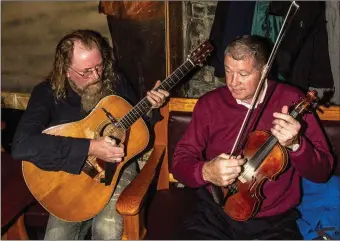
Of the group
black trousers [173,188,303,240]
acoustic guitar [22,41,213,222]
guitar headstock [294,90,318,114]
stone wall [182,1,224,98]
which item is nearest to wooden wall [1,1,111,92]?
stone wall [182,1,224,98]

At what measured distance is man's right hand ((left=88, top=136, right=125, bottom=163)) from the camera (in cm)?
231

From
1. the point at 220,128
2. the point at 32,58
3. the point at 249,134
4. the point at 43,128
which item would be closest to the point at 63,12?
the point at 32,58

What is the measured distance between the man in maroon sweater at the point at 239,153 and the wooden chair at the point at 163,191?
175 mm

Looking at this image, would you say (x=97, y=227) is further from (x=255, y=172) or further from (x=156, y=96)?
Answer: (x=255, y=172)

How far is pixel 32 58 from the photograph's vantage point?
12.9 ft

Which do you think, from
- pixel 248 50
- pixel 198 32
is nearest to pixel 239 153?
pixel 248 50

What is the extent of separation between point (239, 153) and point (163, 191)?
73cm

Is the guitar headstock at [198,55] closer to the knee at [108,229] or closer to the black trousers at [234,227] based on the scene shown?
the black trousers at [234,227]

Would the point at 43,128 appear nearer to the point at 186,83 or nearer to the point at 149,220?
the point at 149,220

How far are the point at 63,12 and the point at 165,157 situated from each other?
5.76ft

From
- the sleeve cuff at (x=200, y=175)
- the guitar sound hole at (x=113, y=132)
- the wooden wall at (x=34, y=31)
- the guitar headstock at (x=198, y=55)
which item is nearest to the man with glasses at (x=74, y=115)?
the guitar sound hole at (x=113, y=132)

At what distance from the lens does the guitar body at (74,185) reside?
241 centimetres

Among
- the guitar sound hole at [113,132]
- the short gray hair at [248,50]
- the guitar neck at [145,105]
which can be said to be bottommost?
the guitar sound hole at [113,132]

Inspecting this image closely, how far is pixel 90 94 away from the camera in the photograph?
2533 mm
